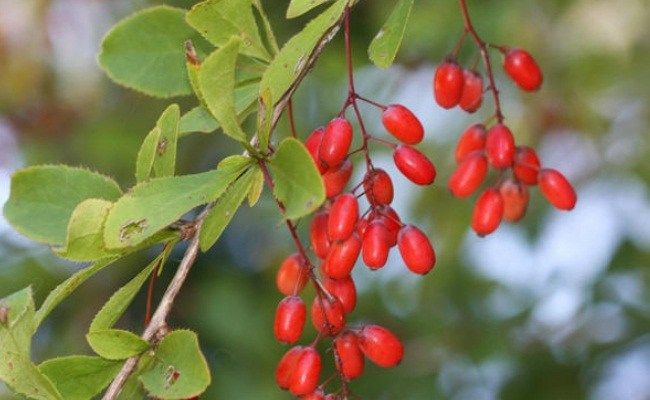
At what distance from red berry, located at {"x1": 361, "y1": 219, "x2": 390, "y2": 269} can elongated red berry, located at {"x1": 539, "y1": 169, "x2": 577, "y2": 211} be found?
35 centimetres

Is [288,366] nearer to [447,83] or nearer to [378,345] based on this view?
[378,345]

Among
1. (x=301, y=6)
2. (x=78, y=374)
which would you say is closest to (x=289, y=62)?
(x=301, y=6)

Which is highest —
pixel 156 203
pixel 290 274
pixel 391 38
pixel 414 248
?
pixel 391 38

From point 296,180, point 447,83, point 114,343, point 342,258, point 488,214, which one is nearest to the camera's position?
point 296,180

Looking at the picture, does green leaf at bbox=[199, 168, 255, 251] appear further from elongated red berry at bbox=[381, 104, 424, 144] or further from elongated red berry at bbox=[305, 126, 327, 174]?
elongated red berry at bbox=[381, 104, 424, 144]

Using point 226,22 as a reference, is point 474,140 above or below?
above

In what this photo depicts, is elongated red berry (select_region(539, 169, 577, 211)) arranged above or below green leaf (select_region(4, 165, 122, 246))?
above

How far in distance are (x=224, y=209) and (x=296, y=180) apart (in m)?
0.13

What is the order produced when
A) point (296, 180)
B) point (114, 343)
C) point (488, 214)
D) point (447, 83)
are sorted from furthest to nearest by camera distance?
point (488, 214)
point (447, 83)
point (114, 343)
point (296, 180)

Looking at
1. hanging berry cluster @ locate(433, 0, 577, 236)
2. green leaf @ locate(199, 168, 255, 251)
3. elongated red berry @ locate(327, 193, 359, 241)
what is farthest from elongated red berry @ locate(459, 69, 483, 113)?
green leaf @ locate(199, 168, 255, 251)

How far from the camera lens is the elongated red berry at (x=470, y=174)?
1694 mm

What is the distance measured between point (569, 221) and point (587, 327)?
32 cm

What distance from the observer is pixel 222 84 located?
1155mm

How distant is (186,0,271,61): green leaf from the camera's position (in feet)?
4.32
